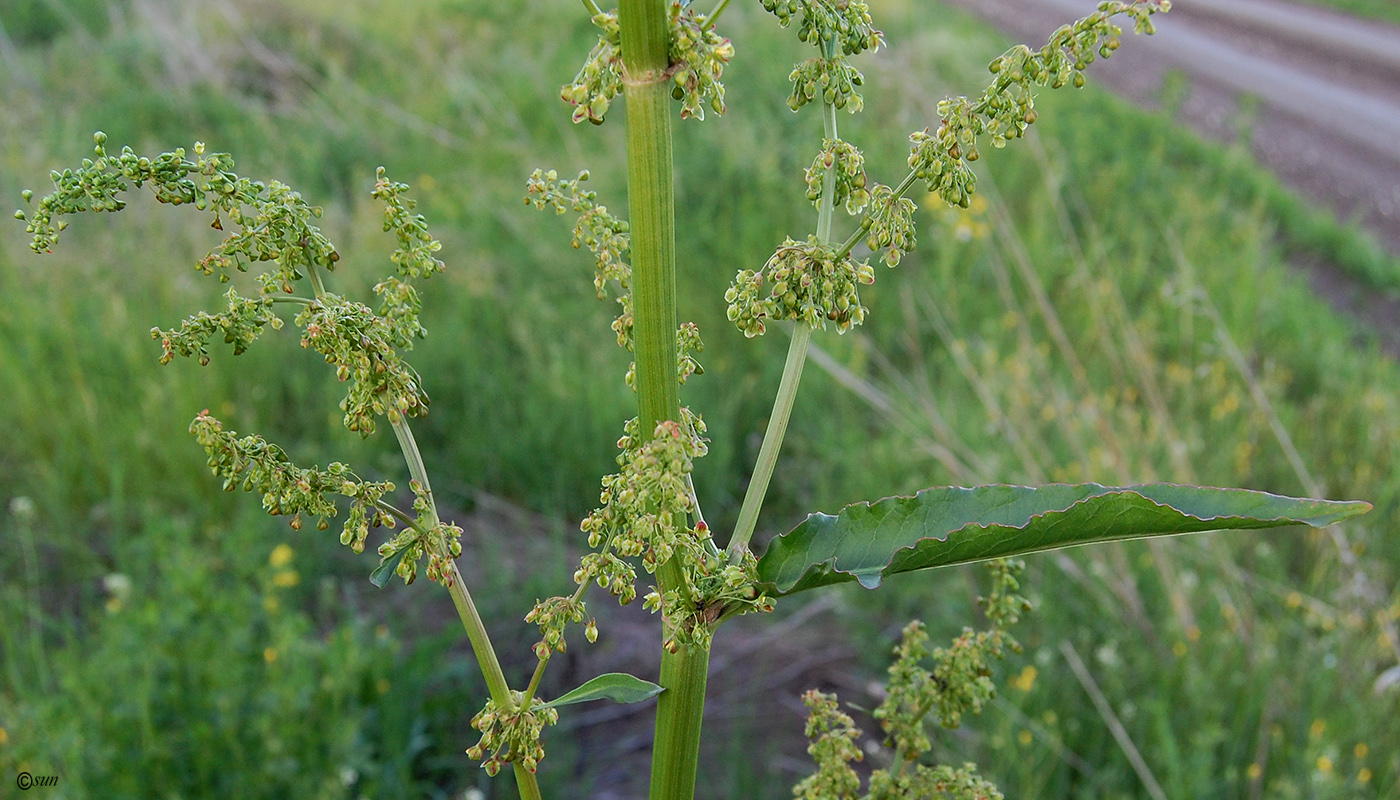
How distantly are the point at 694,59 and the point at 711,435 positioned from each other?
2.95 meters

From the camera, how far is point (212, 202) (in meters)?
0.80

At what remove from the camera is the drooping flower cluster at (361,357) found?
776mm

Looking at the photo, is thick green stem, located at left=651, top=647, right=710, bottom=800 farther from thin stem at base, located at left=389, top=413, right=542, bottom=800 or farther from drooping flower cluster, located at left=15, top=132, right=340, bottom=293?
drooping flower cluster, located at left=15, top=132, right=340, bottom=293

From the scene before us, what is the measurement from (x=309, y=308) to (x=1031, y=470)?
94.3 inches

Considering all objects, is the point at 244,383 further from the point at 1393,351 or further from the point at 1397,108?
the point at 1397,108

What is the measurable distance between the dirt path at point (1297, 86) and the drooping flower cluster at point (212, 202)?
580 cm

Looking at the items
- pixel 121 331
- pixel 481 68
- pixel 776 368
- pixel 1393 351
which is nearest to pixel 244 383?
pixel 121 331

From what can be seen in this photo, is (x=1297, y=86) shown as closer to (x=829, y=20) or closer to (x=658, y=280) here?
(x=829, y=20)

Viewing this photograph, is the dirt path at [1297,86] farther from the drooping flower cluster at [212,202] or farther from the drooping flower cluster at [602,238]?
the drooping flower cluster at [212,202]

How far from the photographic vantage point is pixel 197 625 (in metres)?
2.54

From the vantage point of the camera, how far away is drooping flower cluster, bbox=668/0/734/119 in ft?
2.29

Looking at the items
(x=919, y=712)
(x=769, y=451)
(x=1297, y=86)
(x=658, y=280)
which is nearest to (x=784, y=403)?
(x=769, y=451)

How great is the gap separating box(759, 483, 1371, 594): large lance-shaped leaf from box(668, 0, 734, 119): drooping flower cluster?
340mm

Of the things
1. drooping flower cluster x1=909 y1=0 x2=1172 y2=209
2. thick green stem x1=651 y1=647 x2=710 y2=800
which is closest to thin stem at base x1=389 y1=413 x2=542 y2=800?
thick green stem x1=651 y1=647 x2=710 y2=800
